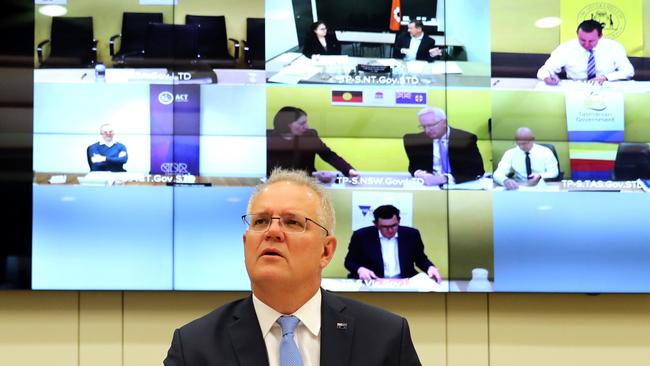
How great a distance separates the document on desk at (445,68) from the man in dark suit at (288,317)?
2.16 meters

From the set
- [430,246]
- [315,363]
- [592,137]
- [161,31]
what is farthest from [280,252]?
[592,137]

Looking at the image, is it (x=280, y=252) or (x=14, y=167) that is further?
(x=14, y=167)

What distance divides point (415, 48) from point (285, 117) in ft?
2.58

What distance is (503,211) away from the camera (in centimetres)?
379

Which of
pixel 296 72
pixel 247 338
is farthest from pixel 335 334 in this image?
pixel 296 72

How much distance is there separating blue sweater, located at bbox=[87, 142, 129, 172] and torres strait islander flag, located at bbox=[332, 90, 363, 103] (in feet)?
3.70

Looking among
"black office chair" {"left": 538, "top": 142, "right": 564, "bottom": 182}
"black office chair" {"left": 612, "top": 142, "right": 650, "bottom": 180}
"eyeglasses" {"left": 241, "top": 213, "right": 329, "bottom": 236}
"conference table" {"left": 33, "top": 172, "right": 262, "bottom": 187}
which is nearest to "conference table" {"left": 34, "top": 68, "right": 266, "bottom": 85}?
"conference table" {"left": 33, "top": 172, "right": 262, "bottom": 187}

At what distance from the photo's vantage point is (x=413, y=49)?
3844 mm

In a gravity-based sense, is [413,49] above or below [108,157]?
above

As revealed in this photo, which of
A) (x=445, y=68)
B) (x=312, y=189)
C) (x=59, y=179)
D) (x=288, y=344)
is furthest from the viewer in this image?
(x=445, y=68)

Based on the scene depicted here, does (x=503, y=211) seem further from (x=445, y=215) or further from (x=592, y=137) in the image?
(x=592, y=137)

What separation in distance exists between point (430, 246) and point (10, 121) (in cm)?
228

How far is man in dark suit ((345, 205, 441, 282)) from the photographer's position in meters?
3.76

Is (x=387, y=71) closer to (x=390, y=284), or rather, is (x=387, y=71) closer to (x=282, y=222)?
(x=390, y=284)
